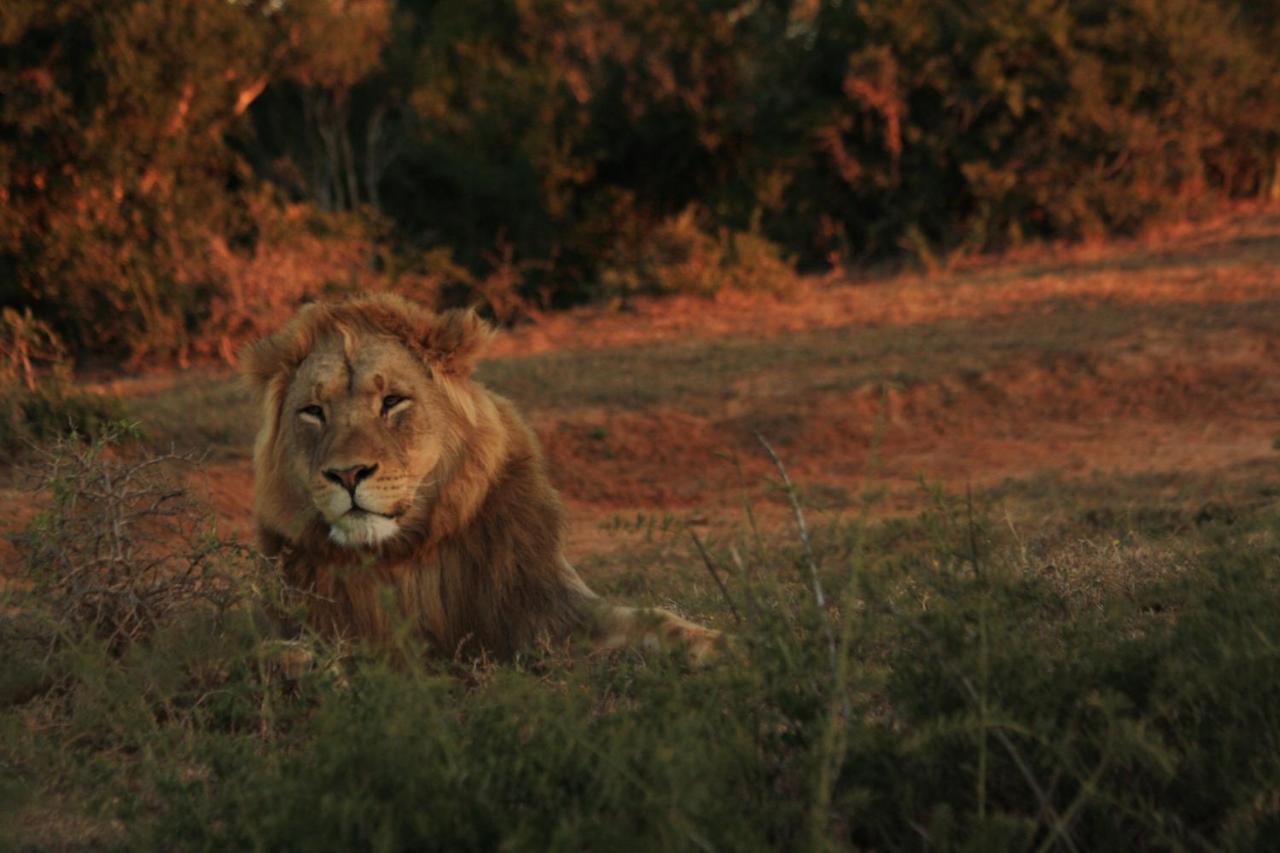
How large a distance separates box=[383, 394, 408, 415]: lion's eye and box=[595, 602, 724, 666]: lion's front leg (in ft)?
3.04

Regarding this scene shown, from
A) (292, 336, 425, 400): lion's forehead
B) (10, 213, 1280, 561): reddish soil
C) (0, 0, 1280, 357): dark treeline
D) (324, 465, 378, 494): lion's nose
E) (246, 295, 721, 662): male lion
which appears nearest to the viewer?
(324, 465, 378, 494): lion's nose

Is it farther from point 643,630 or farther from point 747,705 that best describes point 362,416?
point 747,705

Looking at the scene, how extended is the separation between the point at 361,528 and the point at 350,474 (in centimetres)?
17

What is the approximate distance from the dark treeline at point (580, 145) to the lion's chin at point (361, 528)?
32.4 feet

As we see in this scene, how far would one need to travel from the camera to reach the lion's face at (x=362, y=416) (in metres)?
4.26

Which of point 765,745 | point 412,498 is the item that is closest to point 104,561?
point 412,498

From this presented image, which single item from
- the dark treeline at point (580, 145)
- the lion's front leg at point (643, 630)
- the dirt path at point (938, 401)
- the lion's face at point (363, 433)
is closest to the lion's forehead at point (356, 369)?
the lion's face at point (363, 433)

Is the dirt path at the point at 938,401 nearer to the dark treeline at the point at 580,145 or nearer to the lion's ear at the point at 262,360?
the dark treeline at the point at 580,145

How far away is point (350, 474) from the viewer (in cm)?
419

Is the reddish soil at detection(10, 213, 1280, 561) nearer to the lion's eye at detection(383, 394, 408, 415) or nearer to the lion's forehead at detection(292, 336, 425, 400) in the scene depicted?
the lion's forehead at detection(292, 336, 425, 400)

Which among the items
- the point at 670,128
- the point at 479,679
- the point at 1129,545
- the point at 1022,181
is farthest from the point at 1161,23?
the point at 479,679

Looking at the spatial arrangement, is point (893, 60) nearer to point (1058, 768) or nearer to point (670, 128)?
point (670, 128)

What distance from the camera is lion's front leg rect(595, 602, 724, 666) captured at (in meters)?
4.50

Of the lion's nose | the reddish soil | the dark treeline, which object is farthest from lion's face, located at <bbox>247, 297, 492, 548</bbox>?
the dark treeline
